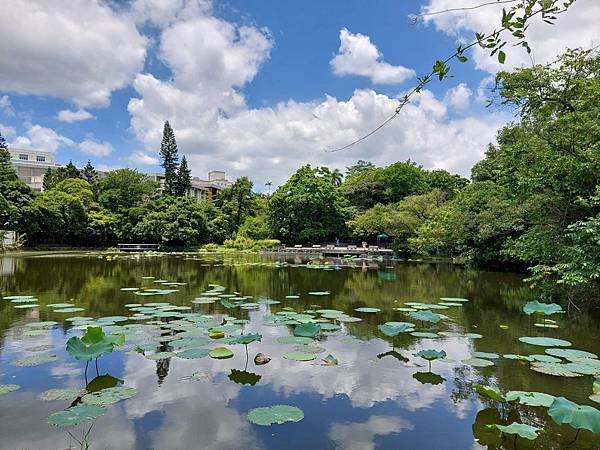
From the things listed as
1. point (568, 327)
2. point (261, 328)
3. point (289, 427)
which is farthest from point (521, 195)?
point (289, 427)

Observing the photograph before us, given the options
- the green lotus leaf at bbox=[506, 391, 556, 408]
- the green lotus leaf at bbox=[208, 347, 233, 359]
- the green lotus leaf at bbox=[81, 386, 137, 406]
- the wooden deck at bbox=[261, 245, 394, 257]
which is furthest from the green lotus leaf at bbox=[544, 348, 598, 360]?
the wooden deck at bbox=[261, 245, 394, 257]

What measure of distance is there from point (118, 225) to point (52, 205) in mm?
6493

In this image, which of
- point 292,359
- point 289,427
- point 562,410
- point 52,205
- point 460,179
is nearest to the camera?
point 562,410

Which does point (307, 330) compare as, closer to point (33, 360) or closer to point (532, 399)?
point (532, 399)

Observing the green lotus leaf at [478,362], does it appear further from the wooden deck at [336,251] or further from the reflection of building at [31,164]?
the reflection of building at [31,164]

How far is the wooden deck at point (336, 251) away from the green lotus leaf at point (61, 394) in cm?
2779

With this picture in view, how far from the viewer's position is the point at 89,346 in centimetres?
451

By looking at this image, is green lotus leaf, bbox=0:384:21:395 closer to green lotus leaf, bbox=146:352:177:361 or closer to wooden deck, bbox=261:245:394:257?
green lotus leaf, bbox=146:352:177:361

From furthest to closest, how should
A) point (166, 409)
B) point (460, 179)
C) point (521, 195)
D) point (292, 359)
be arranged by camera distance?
1. point (460, 179)
2. point (521, 195)
3. point (292, 359)
4. point (166, 409)

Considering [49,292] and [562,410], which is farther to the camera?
[49,292]

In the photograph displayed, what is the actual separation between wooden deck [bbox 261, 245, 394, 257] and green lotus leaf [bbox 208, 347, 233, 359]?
26258 mm

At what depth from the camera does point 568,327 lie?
788 centimetres

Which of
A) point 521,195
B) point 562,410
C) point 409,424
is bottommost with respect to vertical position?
point 409,424

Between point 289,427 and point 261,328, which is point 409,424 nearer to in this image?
point 289,427
